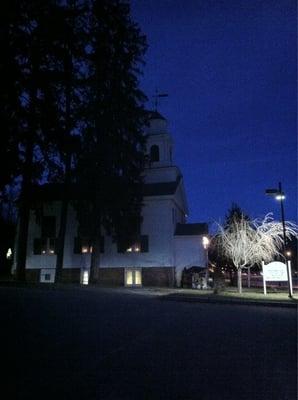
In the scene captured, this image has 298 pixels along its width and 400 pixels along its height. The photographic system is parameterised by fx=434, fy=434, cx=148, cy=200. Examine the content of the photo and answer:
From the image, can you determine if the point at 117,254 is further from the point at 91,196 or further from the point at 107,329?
the point at 107,329

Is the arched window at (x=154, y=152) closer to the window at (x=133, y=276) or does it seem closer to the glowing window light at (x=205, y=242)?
the glowing window light at (x=205, y=242)

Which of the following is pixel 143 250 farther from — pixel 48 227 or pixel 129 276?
pixel 48 227

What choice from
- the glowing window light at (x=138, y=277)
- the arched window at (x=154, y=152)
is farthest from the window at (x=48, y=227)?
the arched window at (x=154, y=152)

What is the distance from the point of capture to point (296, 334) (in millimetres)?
10320

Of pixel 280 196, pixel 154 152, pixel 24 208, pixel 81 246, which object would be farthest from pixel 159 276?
pixel 280 196

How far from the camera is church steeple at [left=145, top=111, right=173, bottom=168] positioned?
39000mm

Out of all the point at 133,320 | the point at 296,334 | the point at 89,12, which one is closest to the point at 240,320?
the point at 296,334

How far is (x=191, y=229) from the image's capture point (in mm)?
35781

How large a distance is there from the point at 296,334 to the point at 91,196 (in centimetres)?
2042

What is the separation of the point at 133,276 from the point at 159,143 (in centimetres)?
1238

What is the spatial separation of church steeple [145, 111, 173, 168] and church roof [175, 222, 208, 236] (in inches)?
234

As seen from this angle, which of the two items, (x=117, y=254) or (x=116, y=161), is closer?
(x=116, y=161)

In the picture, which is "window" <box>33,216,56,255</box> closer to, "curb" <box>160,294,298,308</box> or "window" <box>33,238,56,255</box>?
"window" <box>33,238,56,255</box>

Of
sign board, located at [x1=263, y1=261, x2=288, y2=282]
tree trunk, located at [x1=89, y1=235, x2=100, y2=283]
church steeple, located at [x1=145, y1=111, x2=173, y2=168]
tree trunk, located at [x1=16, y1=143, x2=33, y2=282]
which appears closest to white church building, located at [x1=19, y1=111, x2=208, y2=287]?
church steeple, located at [x1=145, y1=111, x2=173, y2=168]
